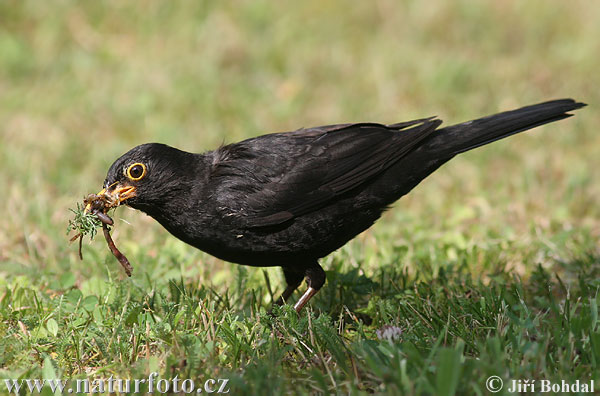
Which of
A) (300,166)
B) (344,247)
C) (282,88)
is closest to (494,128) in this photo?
(300,166)

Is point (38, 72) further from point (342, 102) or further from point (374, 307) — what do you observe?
point (374, 307)

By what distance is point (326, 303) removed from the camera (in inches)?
172

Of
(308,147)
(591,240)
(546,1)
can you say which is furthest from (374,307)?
(546,1)

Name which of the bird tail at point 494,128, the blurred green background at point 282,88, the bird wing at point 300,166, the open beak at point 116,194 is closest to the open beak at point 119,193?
the open beak at point 116,194

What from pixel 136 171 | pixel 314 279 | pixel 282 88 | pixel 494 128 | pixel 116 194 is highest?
pixel 282 88

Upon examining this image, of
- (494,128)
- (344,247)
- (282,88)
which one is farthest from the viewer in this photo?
(282,88)

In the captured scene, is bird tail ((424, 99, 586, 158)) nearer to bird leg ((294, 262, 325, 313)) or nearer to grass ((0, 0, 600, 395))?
grass ((0, 0, 600, 395))

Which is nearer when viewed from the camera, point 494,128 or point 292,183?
point 292,183

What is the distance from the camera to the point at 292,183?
A: 4.18 m

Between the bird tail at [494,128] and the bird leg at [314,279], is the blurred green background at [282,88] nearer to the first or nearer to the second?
the bird tail at [494,128]

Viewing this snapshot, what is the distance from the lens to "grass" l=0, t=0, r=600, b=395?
328 centimetres

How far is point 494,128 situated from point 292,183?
136 cm

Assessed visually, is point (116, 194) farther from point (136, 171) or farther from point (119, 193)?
point (136, 171)

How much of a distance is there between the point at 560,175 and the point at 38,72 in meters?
6.17
